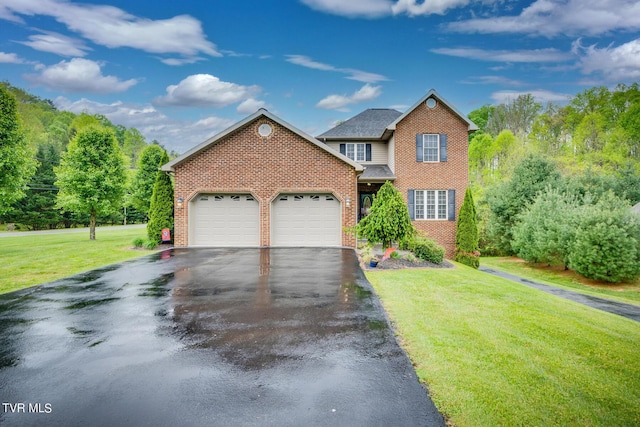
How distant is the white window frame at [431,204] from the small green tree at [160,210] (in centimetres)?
1271

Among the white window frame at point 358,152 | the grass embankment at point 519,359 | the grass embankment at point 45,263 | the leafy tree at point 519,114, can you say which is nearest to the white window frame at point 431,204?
the white window frame at point 358,152

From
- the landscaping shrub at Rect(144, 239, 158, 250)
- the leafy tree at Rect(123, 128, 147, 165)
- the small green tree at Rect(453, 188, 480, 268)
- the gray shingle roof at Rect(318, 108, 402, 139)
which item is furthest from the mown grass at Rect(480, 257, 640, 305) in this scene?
the leafy tree at Rect(123, 128, 147, 165)

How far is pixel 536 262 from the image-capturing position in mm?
19344

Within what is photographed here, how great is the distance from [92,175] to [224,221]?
1046 centimetres

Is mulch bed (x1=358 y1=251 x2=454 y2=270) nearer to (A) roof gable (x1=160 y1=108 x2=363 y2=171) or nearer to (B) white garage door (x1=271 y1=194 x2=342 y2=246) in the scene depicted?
(B) white garage door (x1=271 y1=194 x2=342 y2=246)

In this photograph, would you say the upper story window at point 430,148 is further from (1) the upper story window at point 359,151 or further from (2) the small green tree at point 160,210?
(2) the small green tree at point 160,210

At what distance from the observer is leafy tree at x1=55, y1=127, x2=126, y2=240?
2028 cm

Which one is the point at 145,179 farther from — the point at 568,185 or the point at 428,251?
the point at 568,185

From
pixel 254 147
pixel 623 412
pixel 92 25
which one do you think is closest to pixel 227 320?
pixel 623 412

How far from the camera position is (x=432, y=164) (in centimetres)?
1825

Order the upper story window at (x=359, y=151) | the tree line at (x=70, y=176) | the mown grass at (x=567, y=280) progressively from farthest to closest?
the upper story window at (x=359, y=151) < the tree line at (x=70, y=176) < the mown grass at (x=567, y=280)

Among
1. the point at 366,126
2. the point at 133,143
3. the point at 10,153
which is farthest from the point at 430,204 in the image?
the point at 133,143

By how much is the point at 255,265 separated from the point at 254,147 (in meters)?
6.64

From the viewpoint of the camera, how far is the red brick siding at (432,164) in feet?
59.6
